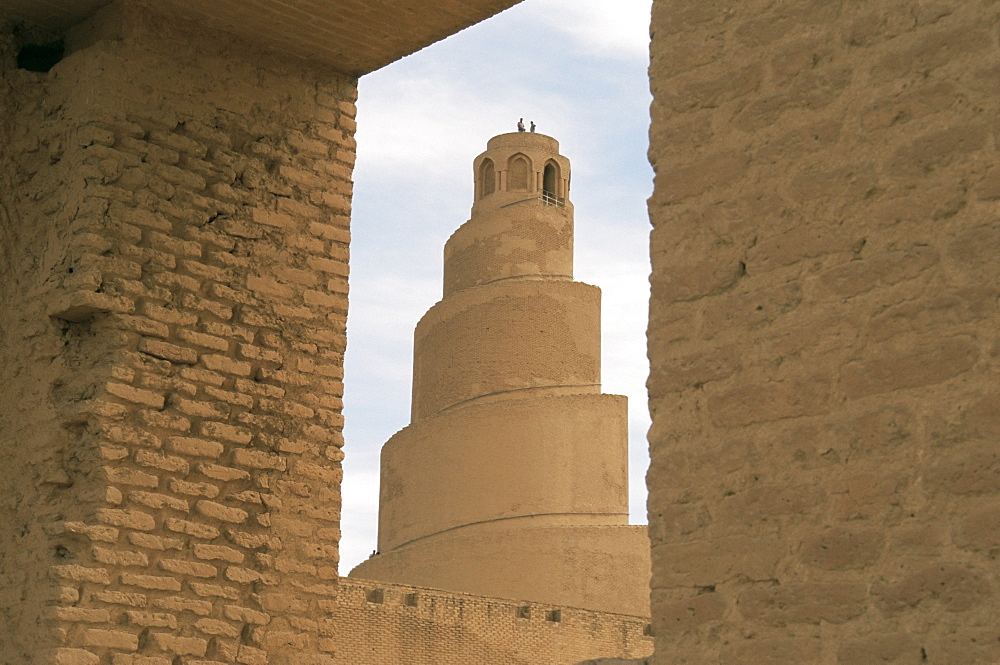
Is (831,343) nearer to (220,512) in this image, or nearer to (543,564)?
(220,512)

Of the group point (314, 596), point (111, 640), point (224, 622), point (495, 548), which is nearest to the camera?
point (111, 640)

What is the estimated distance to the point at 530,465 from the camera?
30.1 metres

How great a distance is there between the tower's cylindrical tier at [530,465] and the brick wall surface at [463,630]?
15.6 feet

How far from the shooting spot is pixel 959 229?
3.07m

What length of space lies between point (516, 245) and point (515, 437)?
4434 mm

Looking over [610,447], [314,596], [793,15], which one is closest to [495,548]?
[610,447]

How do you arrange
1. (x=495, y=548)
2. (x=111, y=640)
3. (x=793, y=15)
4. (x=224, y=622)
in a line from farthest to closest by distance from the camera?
(x=495, y=548), (x=224, y=622), (x=111, y=640), (x=793, y=15)

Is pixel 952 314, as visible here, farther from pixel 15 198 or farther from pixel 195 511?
pixel 15 198

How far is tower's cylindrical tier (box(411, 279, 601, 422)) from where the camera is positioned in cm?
3080

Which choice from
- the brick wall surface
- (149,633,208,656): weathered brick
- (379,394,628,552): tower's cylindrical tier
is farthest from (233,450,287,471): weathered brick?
(379,394,628,552): tower's cylindrical tier

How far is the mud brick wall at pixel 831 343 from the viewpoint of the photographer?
9.75 ft

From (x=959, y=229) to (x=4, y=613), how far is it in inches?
163

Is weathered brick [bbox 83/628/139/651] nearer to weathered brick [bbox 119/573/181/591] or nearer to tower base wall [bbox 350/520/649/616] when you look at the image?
weathered brick [bbox 119/573/181/591]

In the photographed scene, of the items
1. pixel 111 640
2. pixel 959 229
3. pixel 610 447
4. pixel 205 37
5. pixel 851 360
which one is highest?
pixel 610 447
